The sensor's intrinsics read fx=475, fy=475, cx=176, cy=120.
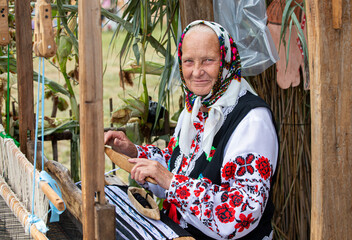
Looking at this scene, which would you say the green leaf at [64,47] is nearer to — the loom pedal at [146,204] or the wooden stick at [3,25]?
the wooden stick at [3,25]

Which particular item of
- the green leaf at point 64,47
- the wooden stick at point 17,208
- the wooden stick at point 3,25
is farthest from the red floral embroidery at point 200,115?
the green leaf at point 64,47

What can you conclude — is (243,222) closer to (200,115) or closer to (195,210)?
(195,210)

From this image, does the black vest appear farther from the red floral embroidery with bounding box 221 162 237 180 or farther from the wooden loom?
the wooden loom

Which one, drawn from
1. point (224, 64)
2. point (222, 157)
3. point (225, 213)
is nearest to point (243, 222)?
point (225, 213)

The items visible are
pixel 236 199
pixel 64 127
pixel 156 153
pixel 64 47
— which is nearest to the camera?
pixel 236 199

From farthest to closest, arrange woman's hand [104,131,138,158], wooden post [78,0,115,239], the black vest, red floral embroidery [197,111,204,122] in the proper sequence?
woman's hand [104,131,138,158] < red floral embroidery [197,111,204,122] < the black vest < wooden post [78,0,115,239]

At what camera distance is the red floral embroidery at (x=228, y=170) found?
169cm

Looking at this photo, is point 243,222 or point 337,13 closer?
point 337,13

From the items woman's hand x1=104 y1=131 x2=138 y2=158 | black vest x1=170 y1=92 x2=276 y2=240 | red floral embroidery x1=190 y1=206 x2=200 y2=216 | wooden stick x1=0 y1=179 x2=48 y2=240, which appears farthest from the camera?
woman's hand x1=104 y1=131 x2=138 y2=158

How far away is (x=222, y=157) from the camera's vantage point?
Result: 1.80m

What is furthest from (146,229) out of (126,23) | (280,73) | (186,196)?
(126,23)

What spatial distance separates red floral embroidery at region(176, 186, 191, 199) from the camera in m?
1.67

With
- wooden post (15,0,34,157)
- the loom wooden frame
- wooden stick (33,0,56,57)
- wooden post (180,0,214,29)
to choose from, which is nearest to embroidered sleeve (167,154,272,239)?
the loom wooden frame

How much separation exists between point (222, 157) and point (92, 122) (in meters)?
0.63
